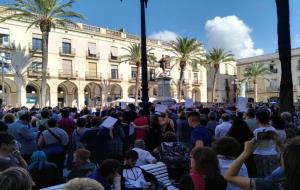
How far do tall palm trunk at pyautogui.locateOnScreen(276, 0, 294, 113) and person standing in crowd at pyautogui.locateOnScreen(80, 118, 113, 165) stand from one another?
547 cm

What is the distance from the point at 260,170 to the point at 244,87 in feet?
237

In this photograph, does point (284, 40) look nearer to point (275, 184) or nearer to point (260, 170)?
point (260, 170)

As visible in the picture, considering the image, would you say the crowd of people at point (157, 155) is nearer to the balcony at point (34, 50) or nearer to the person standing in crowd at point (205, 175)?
the person standing in crowd at point (205, 175)

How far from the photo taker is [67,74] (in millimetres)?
48344

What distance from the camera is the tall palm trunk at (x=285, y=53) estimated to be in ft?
36.7

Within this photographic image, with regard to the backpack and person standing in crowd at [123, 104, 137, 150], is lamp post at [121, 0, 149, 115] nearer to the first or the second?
person standing in crowd at [123, 104, 137, 150]

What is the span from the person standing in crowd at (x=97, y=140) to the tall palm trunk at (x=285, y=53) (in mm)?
5469

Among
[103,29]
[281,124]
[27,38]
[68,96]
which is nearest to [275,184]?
[281,124]

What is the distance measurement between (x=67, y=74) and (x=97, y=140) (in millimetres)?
41112

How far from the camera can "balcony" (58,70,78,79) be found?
47547mm

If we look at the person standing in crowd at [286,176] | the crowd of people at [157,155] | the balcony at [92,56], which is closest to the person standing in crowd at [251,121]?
the crowd of people at [157,155]

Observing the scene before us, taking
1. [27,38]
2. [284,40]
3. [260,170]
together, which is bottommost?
[260,170]

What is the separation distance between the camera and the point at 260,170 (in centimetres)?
602

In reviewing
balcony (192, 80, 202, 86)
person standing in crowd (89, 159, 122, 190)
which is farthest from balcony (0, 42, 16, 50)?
person standing in crowd (89, 159, 122, 190)
